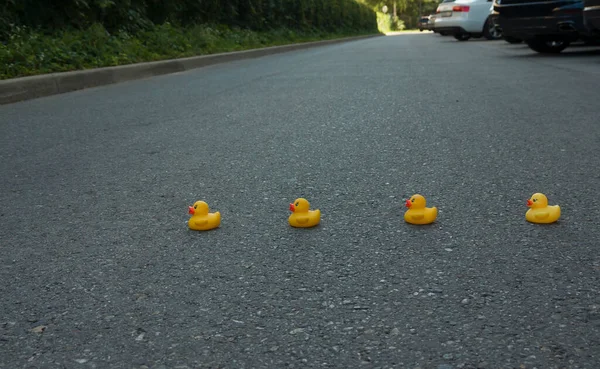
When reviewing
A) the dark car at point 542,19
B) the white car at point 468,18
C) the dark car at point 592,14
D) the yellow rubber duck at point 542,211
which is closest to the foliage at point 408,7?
the white car at point 468,18

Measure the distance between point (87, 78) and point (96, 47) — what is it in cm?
162

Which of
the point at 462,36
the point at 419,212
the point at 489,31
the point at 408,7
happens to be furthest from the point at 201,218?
the point at 408,7

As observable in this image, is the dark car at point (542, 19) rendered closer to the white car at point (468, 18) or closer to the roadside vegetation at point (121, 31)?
the roadside vegetation at point (121, 31)

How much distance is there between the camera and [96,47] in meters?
10.3

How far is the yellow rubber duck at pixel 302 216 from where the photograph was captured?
8.89 ft

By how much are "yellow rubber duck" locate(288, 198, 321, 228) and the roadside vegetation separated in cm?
623

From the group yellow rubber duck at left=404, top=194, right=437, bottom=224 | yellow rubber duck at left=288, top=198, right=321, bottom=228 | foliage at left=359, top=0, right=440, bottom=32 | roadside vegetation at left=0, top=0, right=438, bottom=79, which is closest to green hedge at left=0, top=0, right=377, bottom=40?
roadside vegetation at left=0, top=0, right=438, bottom=79

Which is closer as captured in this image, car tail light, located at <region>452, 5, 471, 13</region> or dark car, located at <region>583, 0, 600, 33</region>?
dark car, located at <region>583, 0, 600, 33</region>

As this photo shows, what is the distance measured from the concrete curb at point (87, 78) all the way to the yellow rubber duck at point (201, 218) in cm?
538

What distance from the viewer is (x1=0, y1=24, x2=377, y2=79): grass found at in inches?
332

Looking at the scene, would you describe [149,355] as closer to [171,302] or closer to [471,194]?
[171,302]

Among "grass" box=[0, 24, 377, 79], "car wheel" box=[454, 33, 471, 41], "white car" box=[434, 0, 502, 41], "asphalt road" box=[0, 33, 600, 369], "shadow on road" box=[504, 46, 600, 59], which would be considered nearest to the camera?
"asphalt road" box=[0, 33, 600, 369]

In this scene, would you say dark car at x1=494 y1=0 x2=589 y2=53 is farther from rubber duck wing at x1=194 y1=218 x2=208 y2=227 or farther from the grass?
rubber duck wing at x1=194 y1=218 x2=208 y2=227

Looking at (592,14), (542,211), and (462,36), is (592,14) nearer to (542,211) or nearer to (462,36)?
(542,211)
